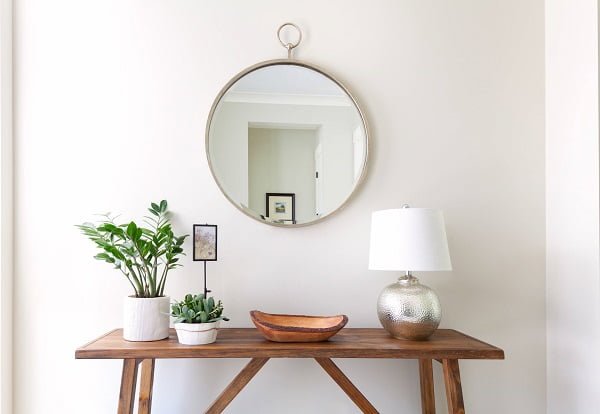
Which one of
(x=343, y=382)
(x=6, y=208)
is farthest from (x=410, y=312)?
(x=6, y=208)

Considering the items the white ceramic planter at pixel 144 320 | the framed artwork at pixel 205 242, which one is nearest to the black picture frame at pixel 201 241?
the framed artwork at pixel 205 242

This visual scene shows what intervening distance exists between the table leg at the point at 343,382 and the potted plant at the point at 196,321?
1.10ft

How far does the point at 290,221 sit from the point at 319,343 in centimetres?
48

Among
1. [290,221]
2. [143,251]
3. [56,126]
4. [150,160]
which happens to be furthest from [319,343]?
[56,126]

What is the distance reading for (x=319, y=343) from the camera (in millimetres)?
1386

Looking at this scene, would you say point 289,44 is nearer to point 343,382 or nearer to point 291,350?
point 291,350

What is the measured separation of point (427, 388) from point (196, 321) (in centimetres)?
83

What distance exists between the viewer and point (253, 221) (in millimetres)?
1700

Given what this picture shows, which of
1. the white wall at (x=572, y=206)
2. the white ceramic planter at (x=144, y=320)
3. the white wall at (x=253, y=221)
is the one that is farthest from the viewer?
the white wall at (x=253, y=221)

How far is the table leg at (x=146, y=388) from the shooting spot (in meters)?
1.38

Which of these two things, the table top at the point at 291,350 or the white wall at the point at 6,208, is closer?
the table top at the point at 291,350

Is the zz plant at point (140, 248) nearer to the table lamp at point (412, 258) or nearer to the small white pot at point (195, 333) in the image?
the small white pot at point (195, 333)

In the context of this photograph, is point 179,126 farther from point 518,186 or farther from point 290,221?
point 518,186

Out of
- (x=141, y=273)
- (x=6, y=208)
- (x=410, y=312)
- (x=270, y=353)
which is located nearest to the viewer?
(x=270, y=353)
